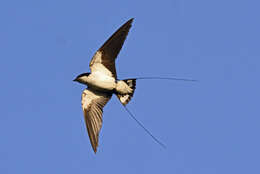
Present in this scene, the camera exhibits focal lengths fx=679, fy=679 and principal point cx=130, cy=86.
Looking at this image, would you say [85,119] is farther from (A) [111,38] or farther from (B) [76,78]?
(A) [111,38]

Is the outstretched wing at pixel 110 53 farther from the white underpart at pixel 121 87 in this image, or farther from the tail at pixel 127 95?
the tail at pixel 127 95

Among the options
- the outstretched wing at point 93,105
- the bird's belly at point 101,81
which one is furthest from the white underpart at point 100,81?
the outstretched wing at point 93,105

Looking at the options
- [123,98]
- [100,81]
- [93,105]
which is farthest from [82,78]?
[123,98]

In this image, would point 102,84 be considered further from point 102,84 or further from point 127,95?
point 127,95

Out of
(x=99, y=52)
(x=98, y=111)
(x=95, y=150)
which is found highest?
(x=99, y=52)

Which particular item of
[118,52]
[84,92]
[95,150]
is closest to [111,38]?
[118,52]

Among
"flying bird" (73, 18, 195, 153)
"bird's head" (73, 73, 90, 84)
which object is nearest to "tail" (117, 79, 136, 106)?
"flying bird" (73, 18, 195, 153)

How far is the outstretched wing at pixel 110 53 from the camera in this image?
10594 millimetres

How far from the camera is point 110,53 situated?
10.8 metres

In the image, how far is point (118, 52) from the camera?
1075cm

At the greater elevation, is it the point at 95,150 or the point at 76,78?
the point at 76,78

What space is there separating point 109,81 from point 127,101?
474 mm

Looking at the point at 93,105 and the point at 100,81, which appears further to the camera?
the point at 93,105

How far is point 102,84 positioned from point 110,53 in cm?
53
